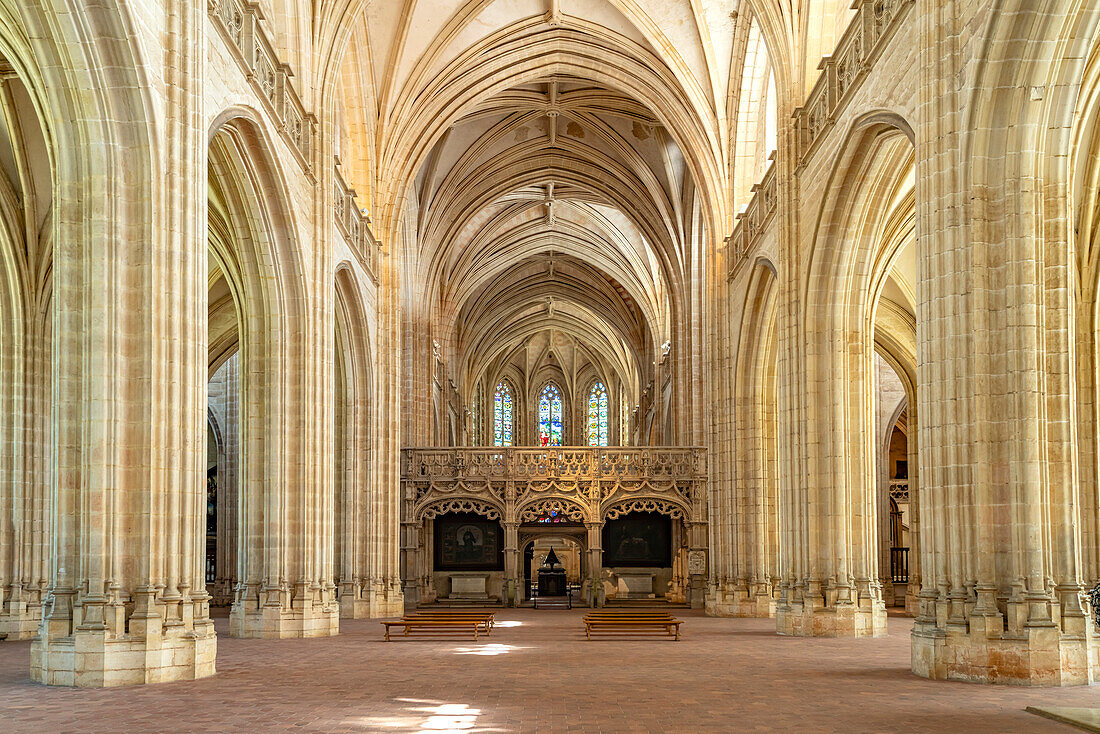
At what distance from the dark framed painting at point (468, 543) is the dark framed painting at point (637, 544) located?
122 inches

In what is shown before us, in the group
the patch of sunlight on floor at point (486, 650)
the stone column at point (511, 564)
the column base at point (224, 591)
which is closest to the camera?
the patch of sunlight on floor at point (486, 650)

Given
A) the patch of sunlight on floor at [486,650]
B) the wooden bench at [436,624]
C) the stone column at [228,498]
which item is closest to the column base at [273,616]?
the wooden bench at [436,624]

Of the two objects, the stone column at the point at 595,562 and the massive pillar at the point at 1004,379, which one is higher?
the massive pillar at the point at 1004,379

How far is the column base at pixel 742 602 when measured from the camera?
23109mm

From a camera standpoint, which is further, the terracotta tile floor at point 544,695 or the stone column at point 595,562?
the stone column at point 595,562

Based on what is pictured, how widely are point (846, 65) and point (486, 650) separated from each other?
935cm

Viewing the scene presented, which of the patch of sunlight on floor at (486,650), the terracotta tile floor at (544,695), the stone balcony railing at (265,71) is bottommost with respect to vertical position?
the patch of sunlight on floor at (486,650)

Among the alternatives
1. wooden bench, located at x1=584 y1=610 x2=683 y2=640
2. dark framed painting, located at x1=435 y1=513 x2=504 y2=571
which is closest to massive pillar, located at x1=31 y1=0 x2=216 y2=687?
wooden bench, located at x1=584 y1=610 x2=683 y2=640

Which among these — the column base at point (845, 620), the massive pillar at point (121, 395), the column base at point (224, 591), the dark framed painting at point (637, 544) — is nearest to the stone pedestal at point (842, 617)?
the column base at point (845, 620)

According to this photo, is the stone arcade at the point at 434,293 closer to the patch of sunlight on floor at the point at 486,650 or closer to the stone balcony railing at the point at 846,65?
the stone balcony railing at the point at 846,65

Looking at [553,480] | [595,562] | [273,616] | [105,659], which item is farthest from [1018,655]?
[553,480]

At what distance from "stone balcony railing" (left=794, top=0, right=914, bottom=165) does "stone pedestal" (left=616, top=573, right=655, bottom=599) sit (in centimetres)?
1645

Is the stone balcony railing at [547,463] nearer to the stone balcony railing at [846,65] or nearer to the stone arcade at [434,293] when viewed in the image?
the stone arcade at [434,293]

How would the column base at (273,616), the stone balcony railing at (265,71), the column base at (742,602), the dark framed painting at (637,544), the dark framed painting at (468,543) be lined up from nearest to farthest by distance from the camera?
1. the stone balcony railing at (265,71)
2. the column base at (273,616)
3. the column base at (742,602)
4. the dark framed painting at (468,543)
5. the dark framed painting at (637,544)
